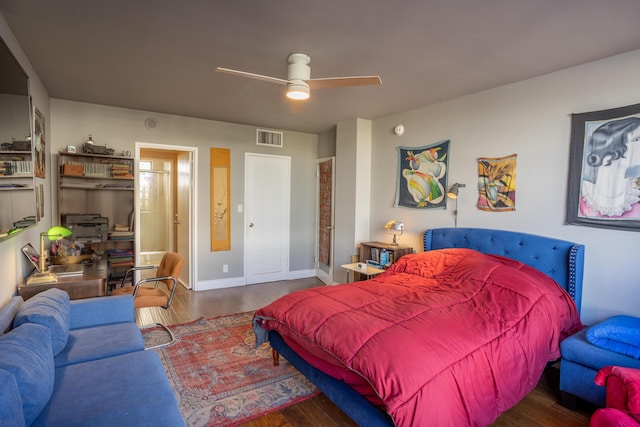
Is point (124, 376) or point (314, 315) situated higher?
point (314, 315)

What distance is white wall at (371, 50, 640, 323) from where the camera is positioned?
2.64 m

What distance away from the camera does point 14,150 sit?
204 centimetres

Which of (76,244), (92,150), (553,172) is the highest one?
(92,150)

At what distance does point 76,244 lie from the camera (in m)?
3.82

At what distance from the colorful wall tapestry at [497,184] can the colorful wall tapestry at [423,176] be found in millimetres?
440

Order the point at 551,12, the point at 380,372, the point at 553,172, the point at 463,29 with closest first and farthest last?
the point at 380,372
the point at 551,12
the point at 463,29
the point at 553,172

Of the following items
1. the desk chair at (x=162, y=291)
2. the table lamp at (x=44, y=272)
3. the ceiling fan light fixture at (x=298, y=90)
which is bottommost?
the desk chair at (x=162, y=291)

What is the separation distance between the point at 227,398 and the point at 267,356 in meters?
0.64

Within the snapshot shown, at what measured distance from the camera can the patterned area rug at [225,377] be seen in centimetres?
230

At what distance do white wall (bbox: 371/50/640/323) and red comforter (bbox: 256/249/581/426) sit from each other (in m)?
0.38

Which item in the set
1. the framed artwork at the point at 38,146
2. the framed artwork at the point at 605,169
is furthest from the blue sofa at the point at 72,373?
the framed artwork at the point at 605,169

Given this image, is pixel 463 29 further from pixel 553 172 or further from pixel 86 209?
pixel 86 209

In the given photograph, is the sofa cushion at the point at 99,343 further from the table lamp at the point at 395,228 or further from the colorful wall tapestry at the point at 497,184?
the colorful wall tapestry at the point at 497,184

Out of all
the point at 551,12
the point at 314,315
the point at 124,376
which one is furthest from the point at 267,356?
the point at 551,12
